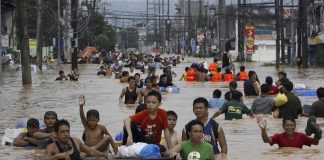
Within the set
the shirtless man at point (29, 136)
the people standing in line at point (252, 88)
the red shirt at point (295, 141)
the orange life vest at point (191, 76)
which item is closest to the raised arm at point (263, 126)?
the red shirt at point (295, 141)

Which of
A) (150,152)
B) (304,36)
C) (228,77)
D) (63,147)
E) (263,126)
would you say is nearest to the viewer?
(150,152)

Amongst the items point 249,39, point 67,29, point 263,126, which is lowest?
point 263,126

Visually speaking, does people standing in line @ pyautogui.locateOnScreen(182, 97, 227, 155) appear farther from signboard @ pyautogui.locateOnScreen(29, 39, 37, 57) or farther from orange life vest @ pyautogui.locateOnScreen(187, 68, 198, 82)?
signboard @ pyautogui.locateOnScreen(29, 39, 37, 57)

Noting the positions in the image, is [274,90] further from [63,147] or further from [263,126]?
[63,147]

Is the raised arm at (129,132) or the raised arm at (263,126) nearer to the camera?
the raised arm at (129,132)

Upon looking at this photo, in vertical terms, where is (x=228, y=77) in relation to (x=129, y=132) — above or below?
below

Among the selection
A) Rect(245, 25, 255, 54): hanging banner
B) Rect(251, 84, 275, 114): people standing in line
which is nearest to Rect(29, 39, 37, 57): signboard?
Rect(245, 25, 255, 54): hanging banner

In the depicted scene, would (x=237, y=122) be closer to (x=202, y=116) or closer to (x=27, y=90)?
(x=202, y=116)

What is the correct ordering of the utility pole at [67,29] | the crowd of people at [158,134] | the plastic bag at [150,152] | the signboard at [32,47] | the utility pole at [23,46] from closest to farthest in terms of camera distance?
the crowd of people at [158,134], the plastic bag at [150,152], the utility pole at [23,46], the utility pole at [67,29], the signboard at [32,47]

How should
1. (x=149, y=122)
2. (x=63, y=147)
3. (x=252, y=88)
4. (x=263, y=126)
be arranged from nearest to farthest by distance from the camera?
(x=63, y=147) < (x=149, y=122) < (x=263, y=126) < (x=252, y=88)

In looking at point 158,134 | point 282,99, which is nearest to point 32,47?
point 282,99

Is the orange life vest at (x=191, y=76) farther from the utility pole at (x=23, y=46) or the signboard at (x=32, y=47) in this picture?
the signboard at (x=32, y=47)

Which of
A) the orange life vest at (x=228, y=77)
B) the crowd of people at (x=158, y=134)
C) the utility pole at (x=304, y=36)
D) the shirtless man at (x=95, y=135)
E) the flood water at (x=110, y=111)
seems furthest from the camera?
the utility pole at (x=304, y=36)

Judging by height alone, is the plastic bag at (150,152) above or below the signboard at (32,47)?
below
